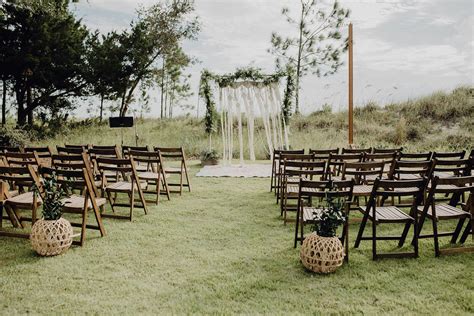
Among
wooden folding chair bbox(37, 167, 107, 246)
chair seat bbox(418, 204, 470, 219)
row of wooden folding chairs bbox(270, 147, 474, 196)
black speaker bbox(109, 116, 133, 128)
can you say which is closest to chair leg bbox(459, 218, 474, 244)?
chair seat bbox(418, 204, 470, 219)

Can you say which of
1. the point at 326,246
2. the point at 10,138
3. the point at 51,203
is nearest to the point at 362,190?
the point at 326,246

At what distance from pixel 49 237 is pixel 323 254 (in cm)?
288

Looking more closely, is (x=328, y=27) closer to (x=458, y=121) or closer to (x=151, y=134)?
(x=458, y=121)

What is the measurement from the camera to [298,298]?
3428 mm

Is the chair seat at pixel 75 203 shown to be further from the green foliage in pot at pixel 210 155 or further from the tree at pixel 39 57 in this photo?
the tree at pixel 39 57

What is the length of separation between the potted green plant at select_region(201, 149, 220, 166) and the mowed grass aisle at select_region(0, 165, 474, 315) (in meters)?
6.55

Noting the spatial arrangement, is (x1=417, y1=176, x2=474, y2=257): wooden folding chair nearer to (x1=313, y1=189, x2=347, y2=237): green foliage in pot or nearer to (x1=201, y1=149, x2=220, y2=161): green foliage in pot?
(x1=313, y1=189, x2=347, y2=237): green foliage in pot

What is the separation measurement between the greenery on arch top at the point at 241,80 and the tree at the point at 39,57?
10.1m

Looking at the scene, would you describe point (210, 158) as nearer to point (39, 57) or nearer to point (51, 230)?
point (51, 230)

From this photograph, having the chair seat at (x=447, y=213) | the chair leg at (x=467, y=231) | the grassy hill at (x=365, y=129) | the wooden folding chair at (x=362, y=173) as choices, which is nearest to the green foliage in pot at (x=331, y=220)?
the chair seat at (x=447, y=213)

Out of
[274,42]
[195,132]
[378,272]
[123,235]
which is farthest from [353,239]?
[274,42]

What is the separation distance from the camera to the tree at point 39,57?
18422mm

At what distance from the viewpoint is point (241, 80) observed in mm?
11039

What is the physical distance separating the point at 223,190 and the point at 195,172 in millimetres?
2731
